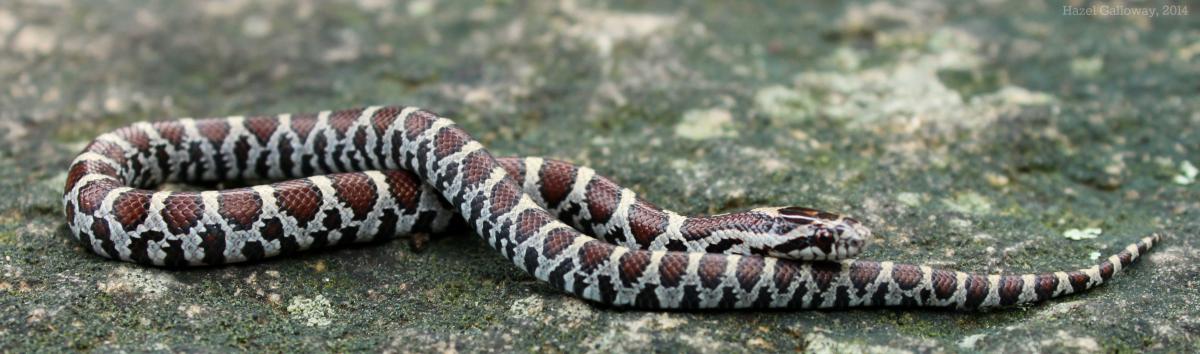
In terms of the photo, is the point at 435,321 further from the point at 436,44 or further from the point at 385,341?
the point at 436,44

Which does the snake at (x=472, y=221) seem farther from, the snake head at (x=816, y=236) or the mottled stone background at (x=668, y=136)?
the mottled stone background at (x=668, y=136)

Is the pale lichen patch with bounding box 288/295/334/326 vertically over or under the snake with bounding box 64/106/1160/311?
under

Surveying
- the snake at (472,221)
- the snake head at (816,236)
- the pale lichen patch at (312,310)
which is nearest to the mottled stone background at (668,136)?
the pale lichen patch at (312,310)

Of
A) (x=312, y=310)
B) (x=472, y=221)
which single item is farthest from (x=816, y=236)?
(x=312, y=310)

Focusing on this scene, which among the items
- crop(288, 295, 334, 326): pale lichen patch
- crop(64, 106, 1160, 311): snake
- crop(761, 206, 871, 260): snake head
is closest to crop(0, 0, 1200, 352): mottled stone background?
crop(288, 295, 334, 326): pale lichen patch

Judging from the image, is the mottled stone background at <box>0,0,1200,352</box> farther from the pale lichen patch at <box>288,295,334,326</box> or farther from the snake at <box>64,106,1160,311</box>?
the snake at <box>64,106,1160,311</box>
